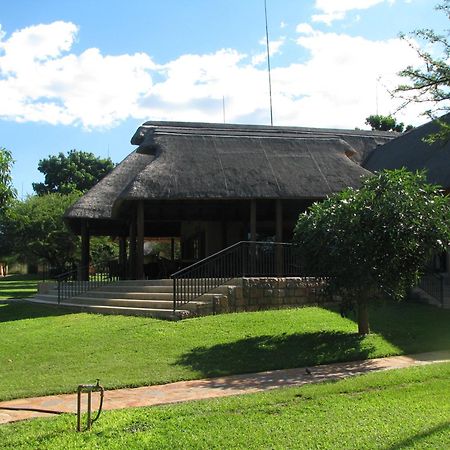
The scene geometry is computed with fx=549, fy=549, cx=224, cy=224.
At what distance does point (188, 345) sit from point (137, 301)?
15.8 feet

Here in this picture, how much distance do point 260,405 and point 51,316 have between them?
35.2 ft

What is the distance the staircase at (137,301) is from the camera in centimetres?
1352

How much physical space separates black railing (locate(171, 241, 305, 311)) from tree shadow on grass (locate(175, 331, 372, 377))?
3.15m

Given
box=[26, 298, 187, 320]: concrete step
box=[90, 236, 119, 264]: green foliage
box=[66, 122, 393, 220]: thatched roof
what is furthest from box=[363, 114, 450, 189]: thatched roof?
box=[90, 236, 119, 264]: green foliage

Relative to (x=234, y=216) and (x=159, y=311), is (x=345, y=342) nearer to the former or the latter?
(x=159, y=311)

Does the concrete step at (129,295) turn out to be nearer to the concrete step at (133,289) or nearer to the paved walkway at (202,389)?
the concrete step at (133,289)

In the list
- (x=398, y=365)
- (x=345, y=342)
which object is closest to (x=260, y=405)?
(x=398, y=365)

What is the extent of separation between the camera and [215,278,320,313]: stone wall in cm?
1401

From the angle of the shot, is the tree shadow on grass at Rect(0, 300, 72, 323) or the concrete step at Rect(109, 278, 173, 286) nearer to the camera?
the concrete step at Rect(109, 278, 173, 286)

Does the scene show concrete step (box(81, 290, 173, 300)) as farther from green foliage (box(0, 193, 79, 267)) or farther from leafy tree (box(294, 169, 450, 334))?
green foliage (box(0, 193, 79, 267))

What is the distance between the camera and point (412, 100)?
11289 mm

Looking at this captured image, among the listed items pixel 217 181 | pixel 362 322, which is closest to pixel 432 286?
pixel 362 322

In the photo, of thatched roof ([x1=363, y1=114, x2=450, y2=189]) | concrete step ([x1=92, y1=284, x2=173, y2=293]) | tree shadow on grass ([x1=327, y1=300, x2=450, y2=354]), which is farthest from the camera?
thatched roof ([x1=363, y1=114, x2=450, y2=189])

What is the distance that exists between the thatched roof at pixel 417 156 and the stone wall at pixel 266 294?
709 cm
